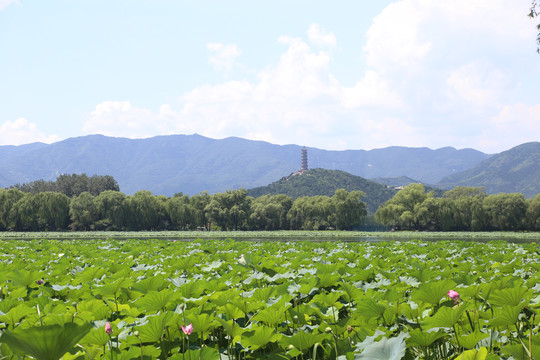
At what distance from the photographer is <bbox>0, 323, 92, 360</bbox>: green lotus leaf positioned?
1.29 metres

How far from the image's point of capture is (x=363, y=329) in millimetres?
2471

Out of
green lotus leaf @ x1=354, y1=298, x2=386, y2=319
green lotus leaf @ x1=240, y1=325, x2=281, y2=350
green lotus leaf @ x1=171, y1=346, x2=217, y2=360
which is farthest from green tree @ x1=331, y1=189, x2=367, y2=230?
green lotus leaf @ x1=171, y1=346, x2=217, y2=360

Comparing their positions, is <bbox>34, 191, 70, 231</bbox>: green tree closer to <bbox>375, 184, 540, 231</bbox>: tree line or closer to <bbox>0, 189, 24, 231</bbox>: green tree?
<bbox>0, 189, 24, 231</bbox>: green tree

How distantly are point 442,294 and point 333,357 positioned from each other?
0.75 metres

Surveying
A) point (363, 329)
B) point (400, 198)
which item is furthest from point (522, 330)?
point (400, 198)

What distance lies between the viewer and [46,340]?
4.39 feet

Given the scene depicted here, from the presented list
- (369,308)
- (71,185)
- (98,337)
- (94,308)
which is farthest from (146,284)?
(71,185)

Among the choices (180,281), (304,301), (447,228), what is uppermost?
(180,281)

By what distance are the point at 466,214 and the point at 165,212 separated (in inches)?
1786

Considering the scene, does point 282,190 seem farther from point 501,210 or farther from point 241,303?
point 241,303

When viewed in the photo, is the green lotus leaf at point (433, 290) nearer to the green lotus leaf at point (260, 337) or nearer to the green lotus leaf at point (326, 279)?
the green lotus leaf at point (260, 337)

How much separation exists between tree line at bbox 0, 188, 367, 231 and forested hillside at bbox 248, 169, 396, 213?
69.2 meters

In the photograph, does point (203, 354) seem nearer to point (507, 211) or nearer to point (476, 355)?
point (476, 355)

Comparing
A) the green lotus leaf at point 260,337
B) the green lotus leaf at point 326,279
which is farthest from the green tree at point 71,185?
the green lotus leaf at point 260,337
